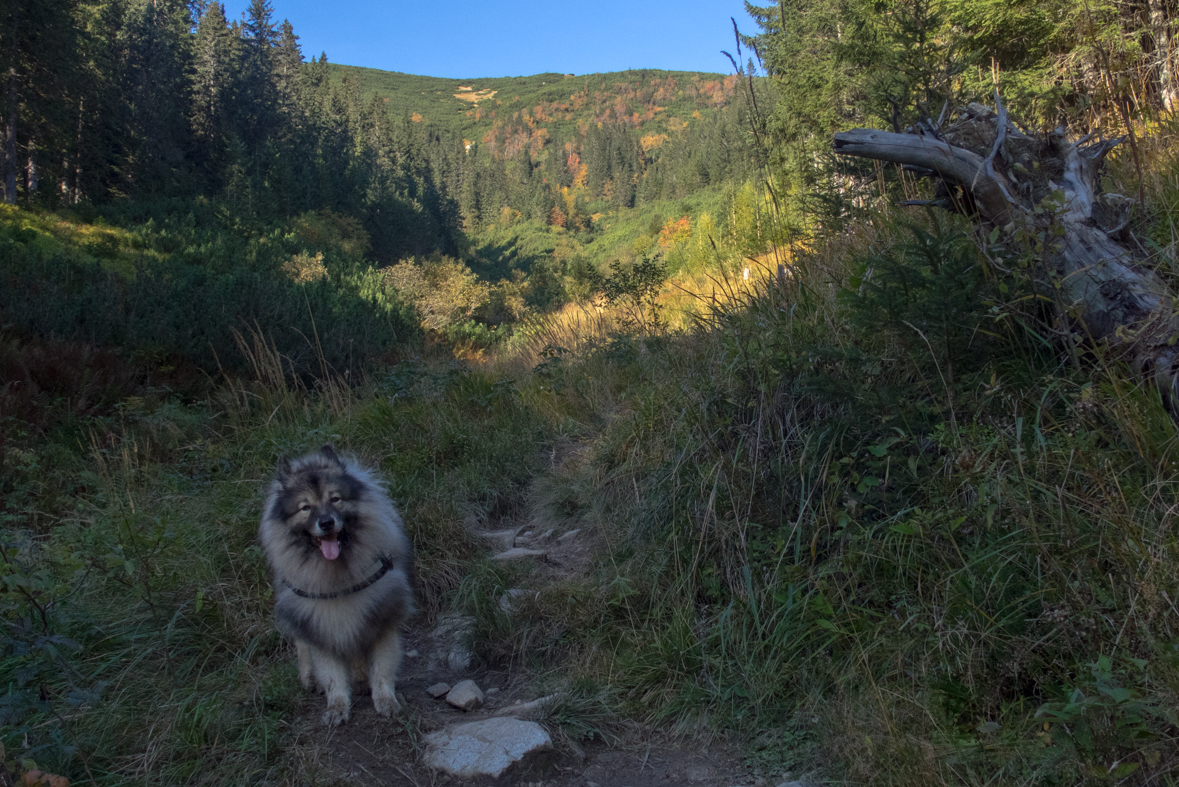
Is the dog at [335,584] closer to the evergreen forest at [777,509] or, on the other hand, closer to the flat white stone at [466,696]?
the evergreen forest at [777,509]

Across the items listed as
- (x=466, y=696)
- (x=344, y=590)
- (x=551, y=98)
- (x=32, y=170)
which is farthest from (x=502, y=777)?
(x=551, y=98)

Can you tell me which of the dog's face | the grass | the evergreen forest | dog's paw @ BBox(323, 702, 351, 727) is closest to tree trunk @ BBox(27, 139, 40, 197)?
the evergreen forest

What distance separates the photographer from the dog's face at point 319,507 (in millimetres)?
2941

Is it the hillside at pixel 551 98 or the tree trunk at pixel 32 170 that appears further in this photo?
the hillside at pixel 551 98

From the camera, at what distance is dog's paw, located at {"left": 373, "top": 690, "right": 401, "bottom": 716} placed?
2.93 meters

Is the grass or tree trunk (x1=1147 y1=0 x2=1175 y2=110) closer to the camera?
the grass

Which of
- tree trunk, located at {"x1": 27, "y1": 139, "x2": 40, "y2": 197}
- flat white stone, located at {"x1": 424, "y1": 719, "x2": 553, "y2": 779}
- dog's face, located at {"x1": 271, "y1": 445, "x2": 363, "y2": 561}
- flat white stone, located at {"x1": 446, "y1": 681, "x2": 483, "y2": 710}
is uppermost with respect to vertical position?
tree trunk, located at {"x1": 27, "y1": 139, "x2": 40, "y2": 197}

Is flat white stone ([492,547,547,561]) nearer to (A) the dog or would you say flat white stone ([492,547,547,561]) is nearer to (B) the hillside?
(A) the dog

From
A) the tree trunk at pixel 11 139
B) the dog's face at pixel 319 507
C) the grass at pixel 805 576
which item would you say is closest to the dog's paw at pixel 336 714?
the grass at pixel 805 576

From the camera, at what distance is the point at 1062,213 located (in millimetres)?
2564

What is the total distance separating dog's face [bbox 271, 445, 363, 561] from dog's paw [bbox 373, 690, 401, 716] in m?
0.62

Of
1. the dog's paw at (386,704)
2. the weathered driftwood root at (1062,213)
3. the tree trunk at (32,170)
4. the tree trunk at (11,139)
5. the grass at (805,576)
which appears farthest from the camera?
the tree trunk at (32,170)

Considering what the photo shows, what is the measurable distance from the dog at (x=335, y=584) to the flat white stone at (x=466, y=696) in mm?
286

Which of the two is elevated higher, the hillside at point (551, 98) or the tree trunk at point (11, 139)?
the hillside at point (551, 98)
